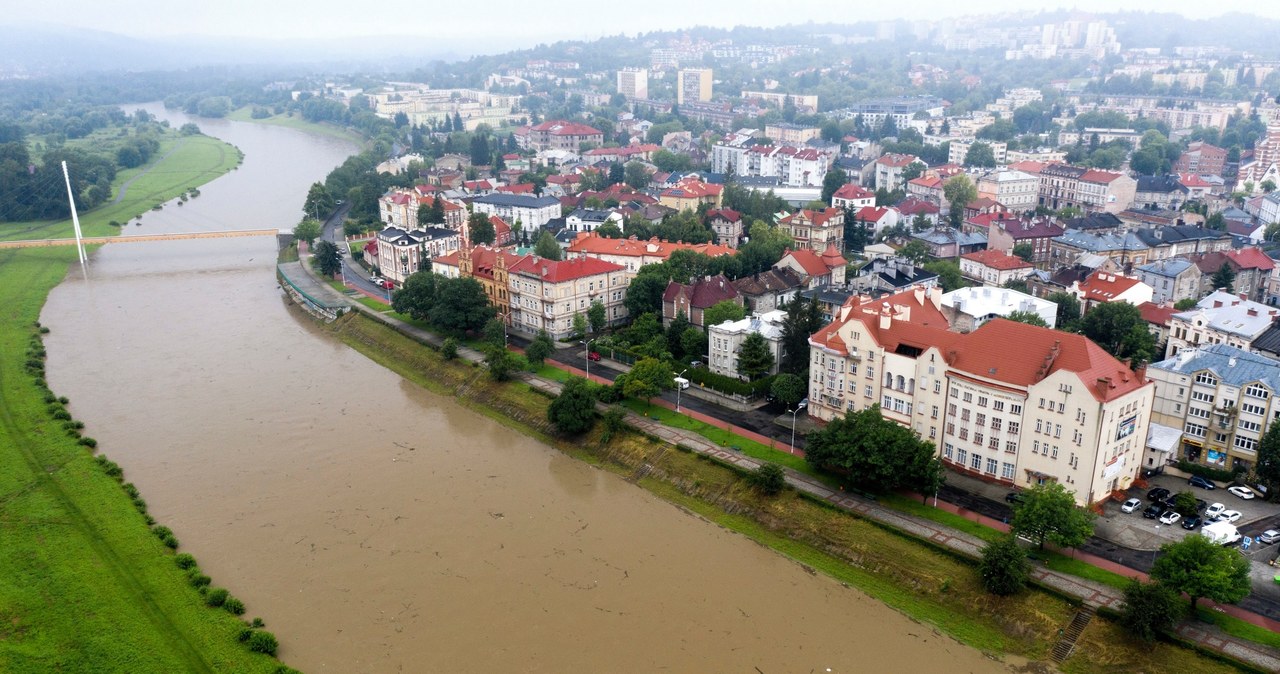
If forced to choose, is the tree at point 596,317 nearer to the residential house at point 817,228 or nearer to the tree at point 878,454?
the tree at point 878,454

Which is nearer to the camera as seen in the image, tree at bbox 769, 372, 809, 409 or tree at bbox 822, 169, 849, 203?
tree at bbox 769, 372, 809, 409

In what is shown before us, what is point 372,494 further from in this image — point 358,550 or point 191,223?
point 191,223

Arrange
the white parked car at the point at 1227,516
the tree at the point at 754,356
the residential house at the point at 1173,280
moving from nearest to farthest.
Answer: the white parked car at the point at 1227,516
the tree at the point at 754,356
the residential house at the point at 1173,280

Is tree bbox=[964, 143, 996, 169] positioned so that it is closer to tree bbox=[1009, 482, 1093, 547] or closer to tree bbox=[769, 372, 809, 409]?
tree bbox=[769, 372, 809, 409]

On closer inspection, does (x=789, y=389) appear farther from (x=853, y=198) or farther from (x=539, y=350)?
(x=853, y=198)

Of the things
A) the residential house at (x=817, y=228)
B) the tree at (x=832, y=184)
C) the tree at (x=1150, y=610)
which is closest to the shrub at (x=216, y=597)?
the tree at (x=1150, y=610)

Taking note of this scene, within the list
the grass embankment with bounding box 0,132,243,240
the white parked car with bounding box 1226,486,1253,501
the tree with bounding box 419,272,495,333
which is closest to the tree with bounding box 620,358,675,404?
the tree with bounding box 419,272,495,333
